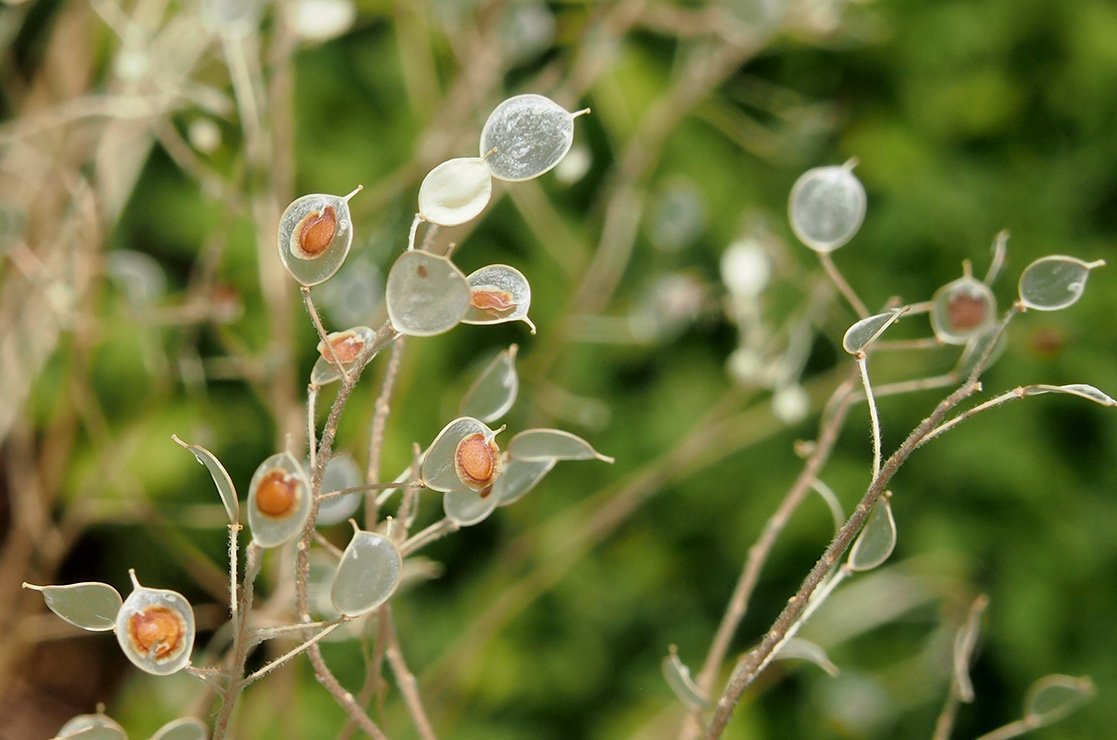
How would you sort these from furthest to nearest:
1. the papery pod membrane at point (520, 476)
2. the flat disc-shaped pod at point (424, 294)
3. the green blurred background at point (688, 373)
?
the green blurred background at point (688, 373) < the papery pod membrane at point (520, 476) < the flat disc-shaped pod at point (424, 294)

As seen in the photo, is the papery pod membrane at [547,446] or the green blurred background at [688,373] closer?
the papery pod membrane at [547,446]

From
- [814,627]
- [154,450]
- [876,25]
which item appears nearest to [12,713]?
[154,450]

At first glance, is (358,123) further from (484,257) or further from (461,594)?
(461,594)

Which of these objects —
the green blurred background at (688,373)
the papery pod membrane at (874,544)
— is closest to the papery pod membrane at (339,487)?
the papery pod membrane at (874,544)

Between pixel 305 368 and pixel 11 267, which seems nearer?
→ pixel 11 267

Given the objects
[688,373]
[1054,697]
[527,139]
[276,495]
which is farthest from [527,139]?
[688,373]

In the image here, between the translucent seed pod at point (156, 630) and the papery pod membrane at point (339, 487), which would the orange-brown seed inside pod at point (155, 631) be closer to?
the translucent seed pod at point (156, 630)
